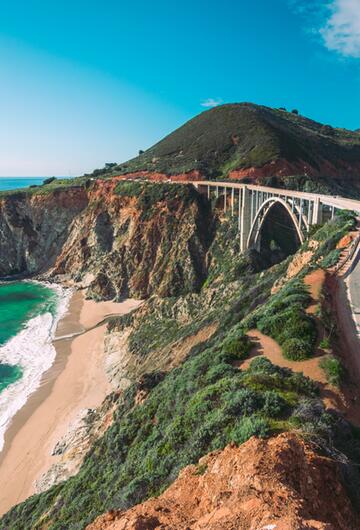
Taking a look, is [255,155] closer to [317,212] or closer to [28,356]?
[317,212]

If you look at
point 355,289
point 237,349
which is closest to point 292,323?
point 237,349

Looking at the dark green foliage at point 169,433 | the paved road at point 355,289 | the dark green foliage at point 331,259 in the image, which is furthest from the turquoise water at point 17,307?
the paved road at point 355,289

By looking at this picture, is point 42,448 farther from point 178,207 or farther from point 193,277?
point 178,207

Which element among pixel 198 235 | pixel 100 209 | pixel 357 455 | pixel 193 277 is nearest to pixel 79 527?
pixel 357 455

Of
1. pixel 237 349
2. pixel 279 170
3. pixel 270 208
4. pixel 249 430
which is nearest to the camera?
pixel 249 430

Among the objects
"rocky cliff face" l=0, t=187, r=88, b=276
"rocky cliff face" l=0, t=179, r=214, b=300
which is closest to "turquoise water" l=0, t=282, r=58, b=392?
"rocky cliff face" l=0, t=179, r=214, b=300

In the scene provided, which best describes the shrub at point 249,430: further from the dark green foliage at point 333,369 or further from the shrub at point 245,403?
the dark green foliage at point 333,369
